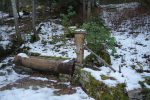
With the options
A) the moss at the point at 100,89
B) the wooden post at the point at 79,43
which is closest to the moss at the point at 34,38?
the wooden post at the point at 79,43

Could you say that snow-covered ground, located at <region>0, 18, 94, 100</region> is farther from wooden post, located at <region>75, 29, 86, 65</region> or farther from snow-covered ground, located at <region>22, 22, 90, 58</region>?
wooden post, located at <region>75, 29, 86, 65</region>

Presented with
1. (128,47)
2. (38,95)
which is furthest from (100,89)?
(128,47)

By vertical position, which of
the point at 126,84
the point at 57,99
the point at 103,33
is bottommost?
the point at 57,99

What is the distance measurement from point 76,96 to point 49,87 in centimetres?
159

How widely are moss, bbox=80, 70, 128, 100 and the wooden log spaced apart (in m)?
1.06

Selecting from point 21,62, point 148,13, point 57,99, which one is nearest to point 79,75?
point 57,99

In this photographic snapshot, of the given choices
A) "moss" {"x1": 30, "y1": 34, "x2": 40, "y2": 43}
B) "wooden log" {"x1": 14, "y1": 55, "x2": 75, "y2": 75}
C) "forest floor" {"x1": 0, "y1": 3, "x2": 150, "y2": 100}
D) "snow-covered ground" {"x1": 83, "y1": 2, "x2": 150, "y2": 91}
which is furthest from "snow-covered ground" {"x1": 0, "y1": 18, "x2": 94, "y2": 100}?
"snow-covered ground" {"x1": 83, "y1": 2, "x2": 150, "y2": 91}

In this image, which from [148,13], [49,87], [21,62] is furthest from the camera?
[148,13]

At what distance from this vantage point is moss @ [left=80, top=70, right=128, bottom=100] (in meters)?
8.92

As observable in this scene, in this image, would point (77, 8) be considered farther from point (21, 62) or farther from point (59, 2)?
point (21, 62)

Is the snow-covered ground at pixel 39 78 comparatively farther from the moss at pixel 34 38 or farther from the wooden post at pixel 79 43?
the wooden post at pixel 79 43

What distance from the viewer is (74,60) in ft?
39.1

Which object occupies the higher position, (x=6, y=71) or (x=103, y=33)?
(x=103, y=33)

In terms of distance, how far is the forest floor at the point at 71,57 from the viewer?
33.8ft
